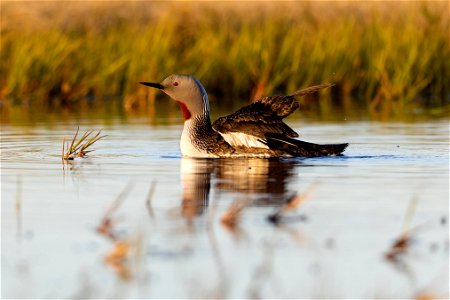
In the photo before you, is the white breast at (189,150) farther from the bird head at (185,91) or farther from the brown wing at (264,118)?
the bird head at (185,91)

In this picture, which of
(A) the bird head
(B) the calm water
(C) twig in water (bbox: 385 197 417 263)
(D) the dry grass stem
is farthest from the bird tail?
(D) the dry grass stem

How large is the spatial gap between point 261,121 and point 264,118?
0.06 m

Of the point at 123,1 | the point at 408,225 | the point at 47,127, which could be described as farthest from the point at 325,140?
the point at 123,1

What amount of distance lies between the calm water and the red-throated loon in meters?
0.20

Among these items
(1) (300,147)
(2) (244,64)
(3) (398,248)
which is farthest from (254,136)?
(2) (244,64)

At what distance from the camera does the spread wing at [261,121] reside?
10.5m

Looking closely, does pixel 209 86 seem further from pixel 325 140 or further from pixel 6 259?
pixel 6 259

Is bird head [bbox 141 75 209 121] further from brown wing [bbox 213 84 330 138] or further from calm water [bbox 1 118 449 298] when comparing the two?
calm water [bbox 1 118 449 298]

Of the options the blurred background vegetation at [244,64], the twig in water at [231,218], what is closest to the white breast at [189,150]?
the twig in water at [231,218]

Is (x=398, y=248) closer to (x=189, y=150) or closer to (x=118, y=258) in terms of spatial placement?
(x=118, y=258)

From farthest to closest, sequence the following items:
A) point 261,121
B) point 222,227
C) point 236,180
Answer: point 261,121, point 236,180, point 222,227

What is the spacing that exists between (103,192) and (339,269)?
285 centimetres

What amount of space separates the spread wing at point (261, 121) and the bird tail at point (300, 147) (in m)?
0.06

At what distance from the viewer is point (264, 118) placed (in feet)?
34.8
